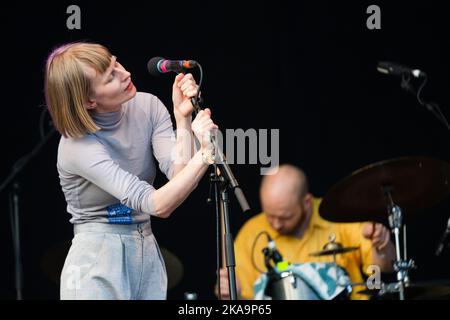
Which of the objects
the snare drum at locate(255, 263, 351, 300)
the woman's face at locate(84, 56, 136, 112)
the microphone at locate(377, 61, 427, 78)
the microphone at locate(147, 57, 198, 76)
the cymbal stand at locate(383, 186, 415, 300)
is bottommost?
the snare drum at locate(255, 263, 351, 300)

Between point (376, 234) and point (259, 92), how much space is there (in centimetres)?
129

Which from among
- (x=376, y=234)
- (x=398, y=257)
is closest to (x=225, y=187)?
(x=398, y=257)

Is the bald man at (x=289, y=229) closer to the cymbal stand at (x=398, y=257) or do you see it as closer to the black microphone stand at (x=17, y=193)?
the cymbal stand at (x=398, y=257)

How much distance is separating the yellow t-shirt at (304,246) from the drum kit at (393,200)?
59 cm

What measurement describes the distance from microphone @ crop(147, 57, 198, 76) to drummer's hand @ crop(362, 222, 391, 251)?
2031 mm

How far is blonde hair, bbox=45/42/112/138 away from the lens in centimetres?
293

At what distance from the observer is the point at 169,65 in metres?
2.82

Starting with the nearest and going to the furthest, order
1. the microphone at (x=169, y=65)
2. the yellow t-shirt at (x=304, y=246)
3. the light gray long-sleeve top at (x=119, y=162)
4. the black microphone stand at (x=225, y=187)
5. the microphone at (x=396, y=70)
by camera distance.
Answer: the black microphone stand at (x=225, y=187) < the microphone at (x=169, y=65) < the light gray long-sleeve top at (x=119, y=162) < the microphone at (x=396, y=70) < the yellow t-shirt at (x=304, y=246)

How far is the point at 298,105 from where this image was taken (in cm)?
548

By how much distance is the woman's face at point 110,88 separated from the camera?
2965 millimetres

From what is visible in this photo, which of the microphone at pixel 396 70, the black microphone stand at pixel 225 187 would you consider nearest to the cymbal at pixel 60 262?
the microphone at pixel 396 70

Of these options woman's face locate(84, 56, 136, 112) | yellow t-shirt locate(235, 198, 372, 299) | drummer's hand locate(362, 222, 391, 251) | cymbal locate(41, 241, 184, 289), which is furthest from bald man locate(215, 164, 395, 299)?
woman's face locate(84, 56, 136, 112)

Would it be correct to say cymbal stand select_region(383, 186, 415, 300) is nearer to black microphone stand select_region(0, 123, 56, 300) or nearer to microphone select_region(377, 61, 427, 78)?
microphone select_region(377, 61, 427, 78)
